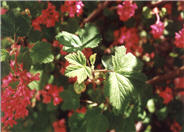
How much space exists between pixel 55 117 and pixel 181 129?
1236 mm

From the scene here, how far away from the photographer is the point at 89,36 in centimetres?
137

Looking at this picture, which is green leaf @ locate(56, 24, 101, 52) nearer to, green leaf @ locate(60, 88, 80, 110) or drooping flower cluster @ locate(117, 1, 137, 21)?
drooping flower cluster @ locate(117, 1, 137, 21)

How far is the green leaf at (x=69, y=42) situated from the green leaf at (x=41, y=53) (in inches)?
7.0

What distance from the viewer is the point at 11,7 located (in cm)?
163

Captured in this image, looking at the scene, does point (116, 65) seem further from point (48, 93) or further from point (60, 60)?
point (48, 93)

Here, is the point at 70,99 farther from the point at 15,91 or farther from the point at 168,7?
the point at 168,7

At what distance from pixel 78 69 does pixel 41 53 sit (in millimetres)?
461

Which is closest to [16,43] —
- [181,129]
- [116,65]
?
[116,65]

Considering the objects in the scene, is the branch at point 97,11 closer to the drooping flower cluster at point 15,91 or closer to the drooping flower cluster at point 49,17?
the drooping flower cluster at point 49,17

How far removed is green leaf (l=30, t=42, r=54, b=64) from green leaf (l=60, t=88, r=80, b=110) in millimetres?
429

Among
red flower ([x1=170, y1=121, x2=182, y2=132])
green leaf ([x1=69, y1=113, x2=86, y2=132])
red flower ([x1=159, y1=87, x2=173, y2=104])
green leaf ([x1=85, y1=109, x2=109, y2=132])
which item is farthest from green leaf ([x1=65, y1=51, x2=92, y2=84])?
red flower ([x1=170, y1=121, x2=182, y2=132])

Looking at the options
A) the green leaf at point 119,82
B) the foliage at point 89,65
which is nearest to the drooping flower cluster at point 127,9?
the foliage at point 89,65

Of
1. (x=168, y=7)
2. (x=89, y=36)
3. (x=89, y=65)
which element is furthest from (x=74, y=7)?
(x=168, y=7)

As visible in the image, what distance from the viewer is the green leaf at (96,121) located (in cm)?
149
